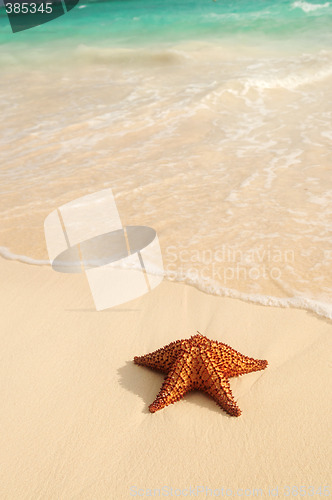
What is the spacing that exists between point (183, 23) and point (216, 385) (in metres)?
20.3

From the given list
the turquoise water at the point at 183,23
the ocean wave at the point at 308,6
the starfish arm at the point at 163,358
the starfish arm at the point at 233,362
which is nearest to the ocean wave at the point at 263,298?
the starfish arm at the point at 233,362

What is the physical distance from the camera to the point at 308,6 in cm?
2186

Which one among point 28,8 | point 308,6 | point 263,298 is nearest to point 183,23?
point 308,6

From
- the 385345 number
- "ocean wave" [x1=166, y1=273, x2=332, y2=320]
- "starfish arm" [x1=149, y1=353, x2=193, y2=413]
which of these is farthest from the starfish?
the 385345 number

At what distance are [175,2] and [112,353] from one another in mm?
26965

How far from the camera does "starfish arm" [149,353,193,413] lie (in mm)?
2678

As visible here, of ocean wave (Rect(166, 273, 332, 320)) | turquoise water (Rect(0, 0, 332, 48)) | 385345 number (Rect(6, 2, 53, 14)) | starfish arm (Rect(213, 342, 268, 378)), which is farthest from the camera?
385345 number (Rect(6, 2, 53, 14))

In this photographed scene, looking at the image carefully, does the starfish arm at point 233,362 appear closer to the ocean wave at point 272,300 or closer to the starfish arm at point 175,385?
the starfish arm at point 175,385

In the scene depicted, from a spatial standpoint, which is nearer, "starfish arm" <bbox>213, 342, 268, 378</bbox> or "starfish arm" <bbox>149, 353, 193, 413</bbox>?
"starfish arm" <bbox>149, 353, 193, 413</bbox>

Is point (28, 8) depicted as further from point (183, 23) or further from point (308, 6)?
point (308, 6)

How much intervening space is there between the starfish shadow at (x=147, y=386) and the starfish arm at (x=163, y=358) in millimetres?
65

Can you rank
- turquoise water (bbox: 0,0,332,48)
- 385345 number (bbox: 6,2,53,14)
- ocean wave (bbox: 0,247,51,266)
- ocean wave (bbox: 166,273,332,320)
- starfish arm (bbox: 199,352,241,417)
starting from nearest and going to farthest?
1. starfish arm (bbox: 199,352,241,417)
2. ocean wave (bbox: 166,273,332,320)
3. ocean wave (bbox: 0,247,51,266)
4. turquoise water (bbox: 0,0,332,48)
5. 385345 number (bbox: 6,2,53,14)

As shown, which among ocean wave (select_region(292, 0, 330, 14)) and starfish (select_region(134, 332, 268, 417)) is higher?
starfish (select_region(134, 332, 268, 417))

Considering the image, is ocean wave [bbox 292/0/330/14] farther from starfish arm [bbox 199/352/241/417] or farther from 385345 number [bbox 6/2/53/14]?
starfish arm [bbox 199/352/241/417]
